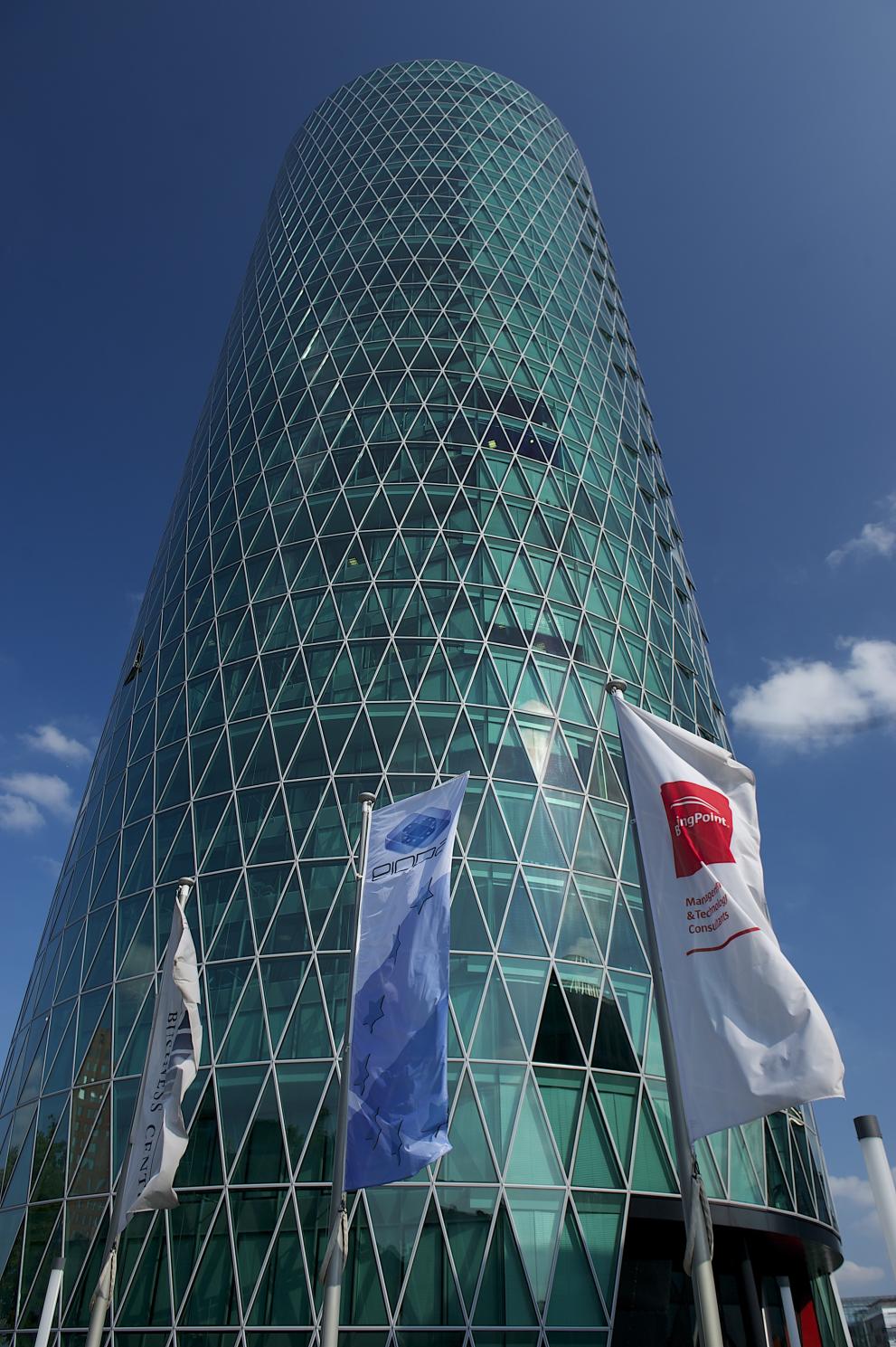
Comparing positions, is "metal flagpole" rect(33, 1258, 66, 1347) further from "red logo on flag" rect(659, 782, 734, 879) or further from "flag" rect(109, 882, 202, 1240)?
"red logo on flag" rect(659, 782, 734, 879)

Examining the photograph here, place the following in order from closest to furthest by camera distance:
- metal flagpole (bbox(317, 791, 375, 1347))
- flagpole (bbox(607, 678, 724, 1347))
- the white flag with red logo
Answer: flagpole (bbox(607, 678, 724, 1347)) < the white flag with red logo < metal flagpole (bbox(317, 791, 375, 1347))

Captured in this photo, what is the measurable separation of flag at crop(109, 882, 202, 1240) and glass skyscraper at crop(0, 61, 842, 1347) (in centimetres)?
693

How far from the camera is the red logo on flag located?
1244 centimetres

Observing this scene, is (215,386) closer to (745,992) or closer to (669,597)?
(669,597)

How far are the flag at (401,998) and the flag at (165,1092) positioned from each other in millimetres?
3322

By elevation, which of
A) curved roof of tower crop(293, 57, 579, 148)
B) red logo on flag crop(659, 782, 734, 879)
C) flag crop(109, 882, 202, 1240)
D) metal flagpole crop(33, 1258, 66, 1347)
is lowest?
metal flagpole crop(33, 1258, 66, 1347)

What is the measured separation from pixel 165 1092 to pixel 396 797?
39.2 ft

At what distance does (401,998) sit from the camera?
1391cm

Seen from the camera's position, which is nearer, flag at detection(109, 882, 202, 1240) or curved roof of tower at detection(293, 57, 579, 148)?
flag at detection(109, 882, 202, 1240)

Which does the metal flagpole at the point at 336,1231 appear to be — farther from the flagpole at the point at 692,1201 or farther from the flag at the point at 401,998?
the flagpole at the point at 692,1201

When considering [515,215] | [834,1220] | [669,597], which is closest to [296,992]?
[834,1220]

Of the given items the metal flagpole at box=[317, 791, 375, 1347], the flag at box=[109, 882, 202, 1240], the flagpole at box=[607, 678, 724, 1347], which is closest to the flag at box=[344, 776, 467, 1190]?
the metal flagpole at box=[317, 791, 375, 1347]

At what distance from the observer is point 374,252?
1752 inches

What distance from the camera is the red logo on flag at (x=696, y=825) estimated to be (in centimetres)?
1244
